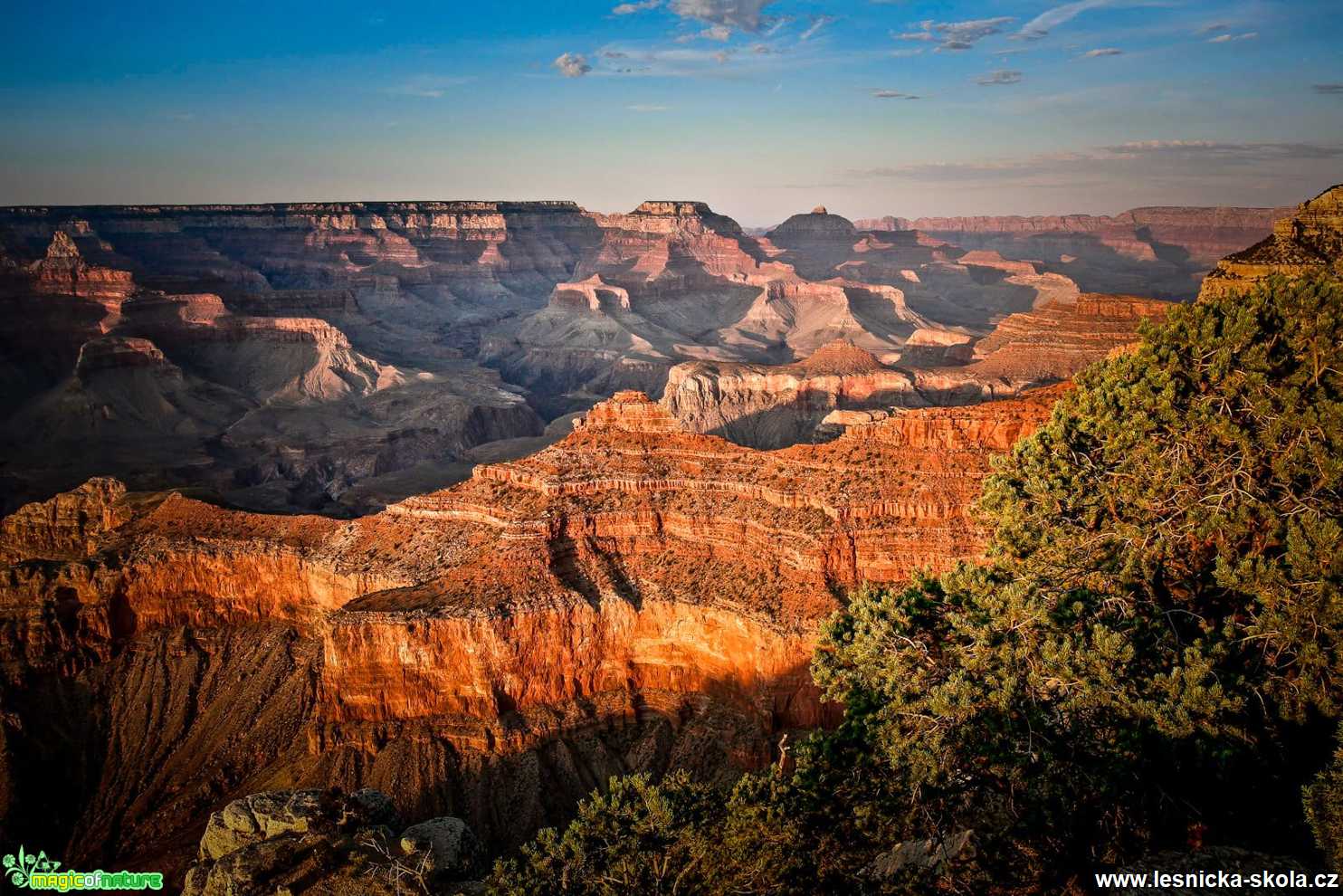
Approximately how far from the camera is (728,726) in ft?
109

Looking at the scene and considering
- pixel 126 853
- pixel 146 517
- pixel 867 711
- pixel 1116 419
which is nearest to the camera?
pixel 867 711

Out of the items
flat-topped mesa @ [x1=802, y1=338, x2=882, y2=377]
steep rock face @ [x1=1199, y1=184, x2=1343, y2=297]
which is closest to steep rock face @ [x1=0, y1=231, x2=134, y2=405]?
flat-topped mesa @ [x1=802, y1=338, x2=882, y2=377]

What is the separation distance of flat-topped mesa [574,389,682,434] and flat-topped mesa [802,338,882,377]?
70.6 metres

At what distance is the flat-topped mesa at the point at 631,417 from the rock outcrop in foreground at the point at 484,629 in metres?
0.14

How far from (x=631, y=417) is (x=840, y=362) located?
78.9m

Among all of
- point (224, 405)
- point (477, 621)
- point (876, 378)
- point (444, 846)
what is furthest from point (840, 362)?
point (444, 846)

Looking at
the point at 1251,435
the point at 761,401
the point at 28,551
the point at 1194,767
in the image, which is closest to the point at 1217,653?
the point at 1194,767

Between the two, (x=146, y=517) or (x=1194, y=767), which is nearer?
(x=1194, y=767)

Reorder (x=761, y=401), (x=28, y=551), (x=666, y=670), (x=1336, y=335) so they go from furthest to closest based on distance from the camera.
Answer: (x=761, y=401) < (x=28, y=551) < (x=666, y=670) < (x=1336, y=335)

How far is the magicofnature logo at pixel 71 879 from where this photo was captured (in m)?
30.2

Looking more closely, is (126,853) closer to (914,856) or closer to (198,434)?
(914,856)

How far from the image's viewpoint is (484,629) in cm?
3425

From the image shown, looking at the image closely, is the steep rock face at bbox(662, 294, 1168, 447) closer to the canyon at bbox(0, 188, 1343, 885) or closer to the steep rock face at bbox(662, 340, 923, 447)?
the steep rock face at bbox(662, 340, 923, 447)

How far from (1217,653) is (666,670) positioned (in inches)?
860
